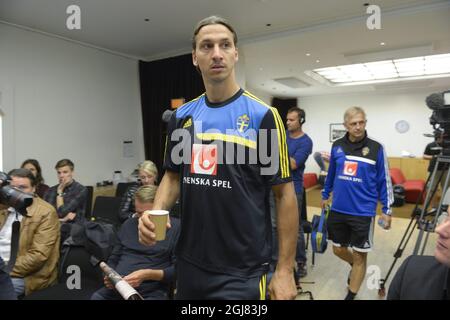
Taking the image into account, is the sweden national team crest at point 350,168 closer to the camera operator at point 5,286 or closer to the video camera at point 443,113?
the video camera at point 443,113

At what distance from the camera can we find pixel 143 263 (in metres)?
1.88

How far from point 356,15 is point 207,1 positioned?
1827 mm

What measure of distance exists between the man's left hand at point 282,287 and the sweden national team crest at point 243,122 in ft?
1.52

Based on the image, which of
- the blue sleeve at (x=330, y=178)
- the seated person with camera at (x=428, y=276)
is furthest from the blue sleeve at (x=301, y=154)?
the seated person with camera at (x=428, y=276)

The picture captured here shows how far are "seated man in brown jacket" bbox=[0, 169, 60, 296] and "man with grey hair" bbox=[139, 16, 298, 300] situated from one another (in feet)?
5.09

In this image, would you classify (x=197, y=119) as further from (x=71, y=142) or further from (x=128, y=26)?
(x=71, y=142)

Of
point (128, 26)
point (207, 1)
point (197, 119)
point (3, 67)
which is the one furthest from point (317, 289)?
point (3, 67)

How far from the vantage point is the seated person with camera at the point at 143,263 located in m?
1.79

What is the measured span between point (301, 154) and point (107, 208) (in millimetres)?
2143

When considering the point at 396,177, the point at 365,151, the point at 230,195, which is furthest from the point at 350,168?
the point at 396,177

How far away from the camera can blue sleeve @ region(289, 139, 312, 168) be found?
2.97 m

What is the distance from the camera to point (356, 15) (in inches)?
148

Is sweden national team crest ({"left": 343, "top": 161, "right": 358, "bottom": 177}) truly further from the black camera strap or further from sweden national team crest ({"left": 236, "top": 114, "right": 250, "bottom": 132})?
the black camera strap

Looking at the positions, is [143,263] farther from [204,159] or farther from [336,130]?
[336,130]
